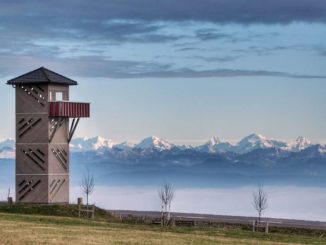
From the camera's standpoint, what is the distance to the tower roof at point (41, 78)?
95062 millimetres

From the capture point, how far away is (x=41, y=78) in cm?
9519

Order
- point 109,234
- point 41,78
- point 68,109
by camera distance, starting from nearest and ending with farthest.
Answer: point 109,234
point 41,78
point 68,109

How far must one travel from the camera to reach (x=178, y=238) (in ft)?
219

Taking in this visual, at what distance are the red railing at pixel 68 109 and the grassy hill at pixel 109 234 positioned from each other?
15.0m

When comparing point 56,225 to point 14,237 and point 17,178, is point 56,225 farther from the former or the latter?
point 17,178

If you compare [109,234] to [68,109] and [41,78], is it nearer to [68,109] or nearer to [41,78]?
[68,109]

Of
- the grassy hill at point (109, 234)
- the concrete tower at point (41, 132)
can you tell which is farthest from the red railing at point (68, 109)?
the grassy hill at point (109, 234)

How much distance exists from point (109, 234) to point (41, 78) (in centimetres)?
3074

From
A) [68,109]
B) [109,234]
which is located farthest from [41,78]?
[109,234]

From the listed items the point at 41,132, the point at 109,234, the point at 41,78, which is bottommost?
the point at 109,234

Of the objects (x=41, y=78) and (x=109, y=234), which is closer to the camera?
(x=109, y=234)

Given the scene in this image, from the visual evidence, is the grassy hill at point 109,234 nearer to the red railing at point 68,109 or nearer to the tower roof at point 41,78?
the red railing at point 68,109

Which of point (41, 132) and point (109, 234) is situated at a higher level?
point (41, 132)

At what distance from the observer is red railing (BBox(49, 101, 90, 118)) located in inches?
3748
